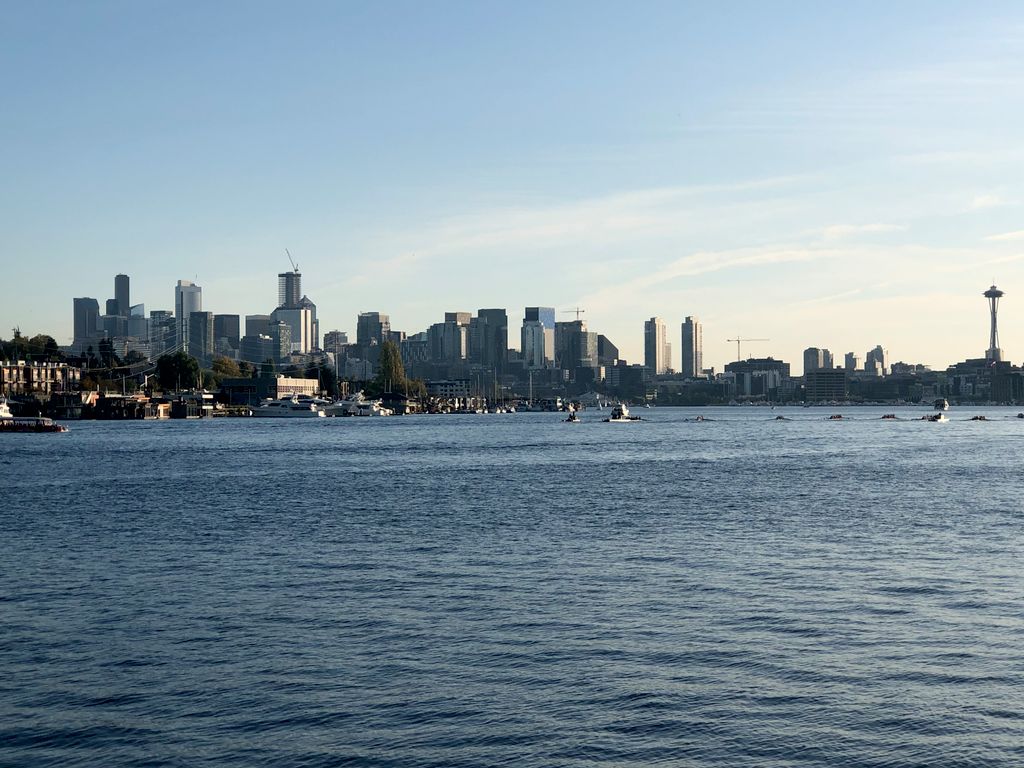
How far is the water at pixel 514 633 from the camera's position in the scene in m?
21.0

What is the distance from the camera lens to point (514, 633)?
29.0 m

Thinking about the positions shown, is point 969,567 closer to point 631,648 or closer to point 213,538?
point 631,648

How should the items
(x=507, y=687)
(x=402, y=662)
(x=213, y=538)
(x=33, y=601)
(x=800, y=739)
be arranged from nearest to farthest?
(x=800, y=739) → (x=507, y=687) → (x=402, y=662) → (x=33, y=601) → (x=213, y=538)

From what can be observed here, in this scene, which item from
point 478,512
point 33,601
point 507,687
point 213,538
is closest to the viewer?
point 507,687

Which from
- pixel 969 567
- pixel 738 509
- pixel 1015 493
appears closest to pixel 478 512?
pixel 738 509

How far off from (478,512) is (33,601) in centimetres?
2837

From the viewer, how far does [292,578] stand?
37750mm

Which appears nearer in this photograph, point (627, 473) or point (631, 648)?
point (631, 648)

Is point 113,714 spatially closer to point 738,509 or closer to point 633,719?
point 633,719

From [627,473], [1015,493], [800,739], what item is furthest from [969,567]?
[627,473]

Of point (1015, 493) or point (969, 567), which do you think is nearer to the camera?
point (969, 567)

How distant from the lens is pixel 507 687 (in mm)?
24172

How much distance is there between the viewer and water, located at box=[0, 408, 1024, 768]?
2098 centimetres

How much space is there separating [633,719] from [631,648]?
5.40m
